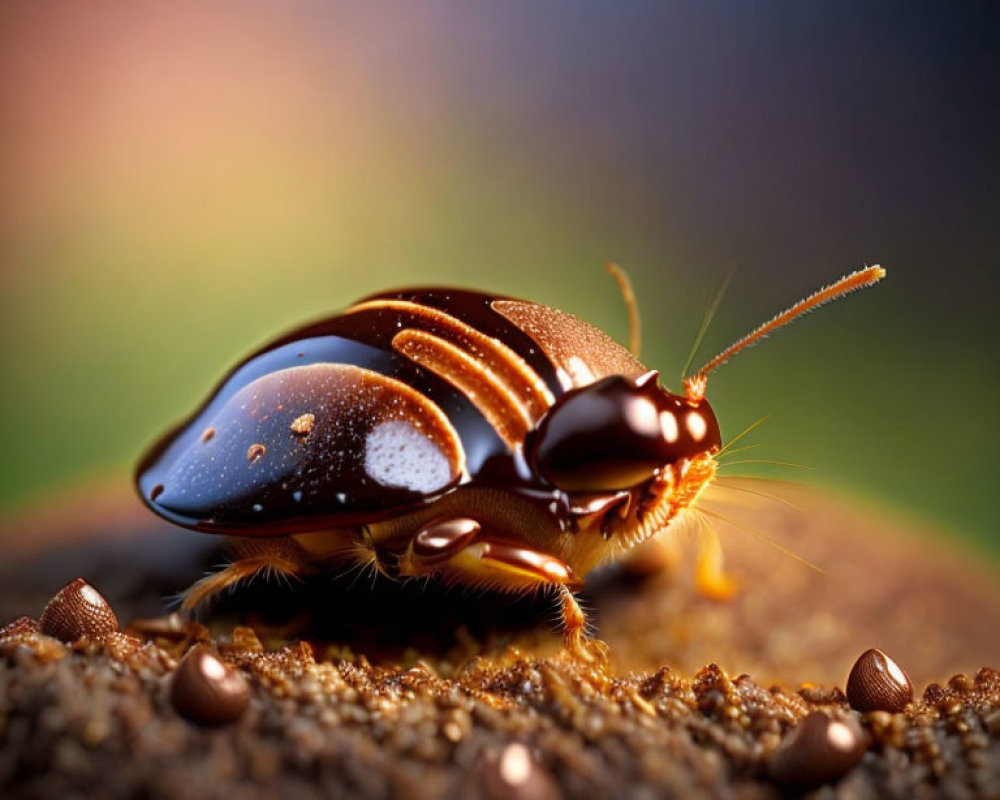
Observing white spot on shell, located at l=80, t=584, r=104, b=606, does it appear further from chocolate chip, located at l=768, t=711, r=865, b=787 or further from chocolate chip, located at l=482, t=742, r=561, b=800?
chocolate chip, located at l=768, t=711, r=865, b=787

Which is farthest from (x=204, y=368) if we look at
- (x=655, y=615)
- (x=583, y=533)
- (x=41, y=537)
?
(x=583, y=533)

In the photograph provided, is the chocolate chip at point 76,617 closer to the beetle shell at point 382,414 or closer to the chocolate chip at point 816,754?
the beetle shell at point 382,414

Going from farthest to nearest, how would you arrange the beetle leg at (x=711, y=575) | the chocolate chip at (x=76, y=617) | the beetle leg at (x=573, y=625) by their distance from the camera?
the beetle leg at (x=711, y=575), the beetle leg at (x=573, y=625), the chocolate chip at (x=76, y=617)

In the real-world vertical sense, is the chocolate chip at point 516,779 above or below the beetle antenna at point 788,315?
below

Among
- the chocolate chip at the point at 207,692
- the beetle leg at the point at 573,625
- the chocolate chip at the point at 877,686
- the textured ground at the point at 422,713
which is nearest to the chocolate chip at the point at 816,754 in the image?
the textured ground at the point at 422,713

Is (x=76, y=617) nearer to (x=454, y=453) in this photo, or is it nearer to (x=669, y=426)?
(x=454, y=453)

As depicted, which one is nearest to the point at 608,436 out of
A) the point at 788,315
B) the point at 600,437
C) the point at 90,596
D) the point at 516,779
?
the point at 600,437

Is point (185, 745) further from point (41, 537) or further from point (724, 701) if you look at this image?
point (41, 537)

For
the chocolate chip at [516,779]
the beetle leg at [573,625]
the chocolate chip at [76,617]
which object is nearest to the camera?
the chocolate chip at [516,779]

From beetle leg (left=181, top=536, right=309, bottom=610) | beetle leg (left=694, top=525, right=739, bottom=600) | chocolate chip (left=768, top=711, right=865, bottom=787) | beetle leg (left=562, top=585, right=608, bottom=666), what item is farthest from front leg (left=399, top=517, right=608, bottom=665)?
beetle leg (left=694, top=525, right=739, bottom=600)
